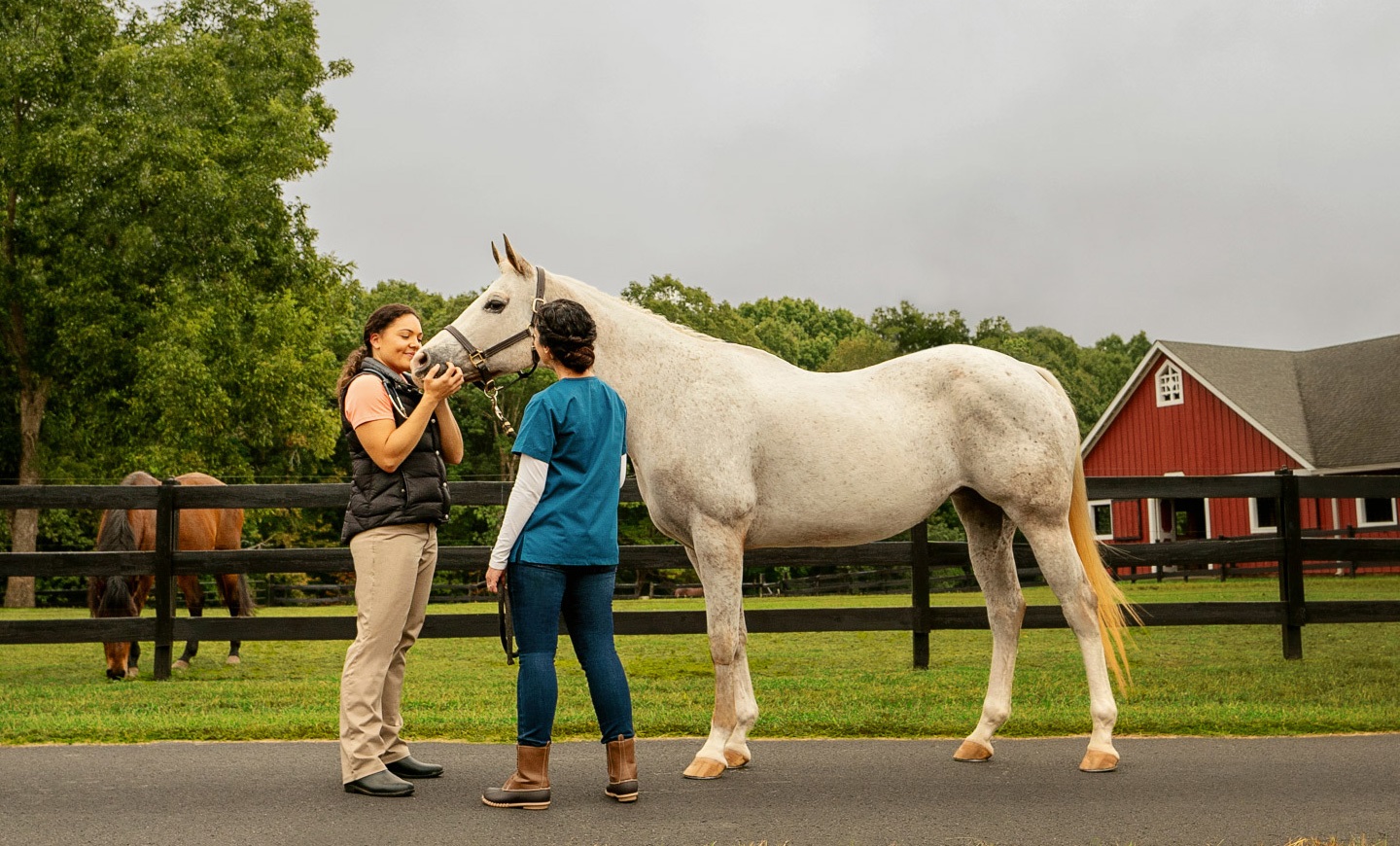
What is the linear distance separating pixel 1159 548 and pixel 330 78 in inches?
1031

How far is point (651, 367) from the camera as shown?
5156mm

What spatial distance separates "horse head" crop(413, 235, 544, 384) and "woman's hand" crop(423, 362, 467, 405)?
348 mm

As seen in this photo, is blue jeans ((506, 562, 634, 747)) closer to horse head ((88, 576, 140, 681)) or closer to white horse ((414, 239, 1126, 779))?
white horse ((414, 239, 1126, 779))

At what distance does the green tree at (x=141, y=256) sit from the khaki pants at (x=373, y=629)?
806 inches

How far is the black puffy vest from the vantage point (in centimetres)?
465

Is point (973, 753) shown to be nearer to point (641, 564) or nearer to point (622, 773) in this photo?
point (622, 773)

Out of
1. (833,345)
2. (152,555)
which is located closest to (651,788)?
(152,555)

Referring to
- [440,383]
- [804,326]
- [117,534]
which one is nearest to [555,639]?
[440,383]

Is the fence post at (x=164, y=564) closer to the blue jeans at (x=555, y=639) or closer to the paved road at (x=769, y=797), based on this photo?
the paved road at (x=769, y=797)

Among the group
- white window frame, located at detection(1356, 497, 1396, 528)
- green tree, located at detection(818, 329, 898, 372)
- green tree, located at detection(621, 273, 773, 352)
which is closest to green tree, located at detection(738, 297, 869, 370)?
green tree, located at detection(818, 329, 898, 372)

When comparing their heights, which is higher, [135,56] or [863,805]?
[135,56]

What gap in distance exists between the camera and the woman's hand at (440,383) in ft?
15.1

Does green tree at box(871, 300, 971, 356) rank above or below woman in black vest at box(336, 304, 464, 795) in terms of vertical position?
above

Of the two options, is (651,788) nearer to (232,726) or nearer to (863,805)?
(863,805)
